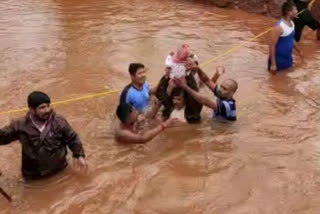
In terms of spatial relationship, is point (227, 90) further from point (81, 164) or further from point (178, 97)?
point (81, 164)

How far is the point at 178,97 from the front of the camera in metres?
6.42

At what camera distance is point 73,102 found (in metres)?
7.45

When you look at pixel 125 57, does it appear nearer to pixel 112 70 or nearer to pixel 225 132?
pixel 112 70

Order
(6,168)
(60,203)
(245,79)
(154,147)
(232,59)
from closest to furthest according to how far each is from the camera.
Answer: (60,203) → (6,168) → (154,147) → (245,79) → (232,59)

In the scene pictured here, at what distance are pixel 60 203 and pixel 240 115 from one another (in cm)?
293

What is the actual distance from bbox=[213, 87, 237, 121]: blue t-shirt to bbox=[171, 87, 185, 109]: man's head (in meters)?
0.44

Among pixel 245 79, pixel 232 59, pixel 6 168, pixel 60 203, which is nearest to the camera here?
pixel 60 203

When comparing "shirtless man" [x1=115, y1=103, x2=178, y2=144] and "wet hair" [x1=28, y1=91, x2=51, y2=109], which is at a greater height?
"wet hair" [x1=28, y1=91, x2=51, y2=109]

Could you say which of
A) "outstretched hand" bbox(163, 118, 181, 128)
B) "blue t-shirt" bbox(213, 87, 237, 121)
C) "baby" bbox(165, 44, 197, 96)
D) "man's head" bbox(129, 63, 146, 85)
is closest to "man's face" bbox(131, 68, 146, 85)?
"man's head" bbox(129, 63, 146, 85)

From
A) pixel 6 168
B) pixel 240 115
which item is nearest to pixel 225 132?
pixel 240 115

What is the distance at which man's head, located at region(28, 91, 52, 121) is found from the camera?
4.96m

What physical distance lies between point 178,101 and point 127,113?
0.77m

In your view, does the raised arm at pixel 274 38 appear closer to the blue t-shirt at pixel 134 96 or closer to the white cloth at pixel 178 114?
the white cloth at pixel 178 114

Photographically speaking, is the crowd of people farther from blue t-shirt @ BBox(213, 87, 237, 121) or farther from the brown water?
the brown water
